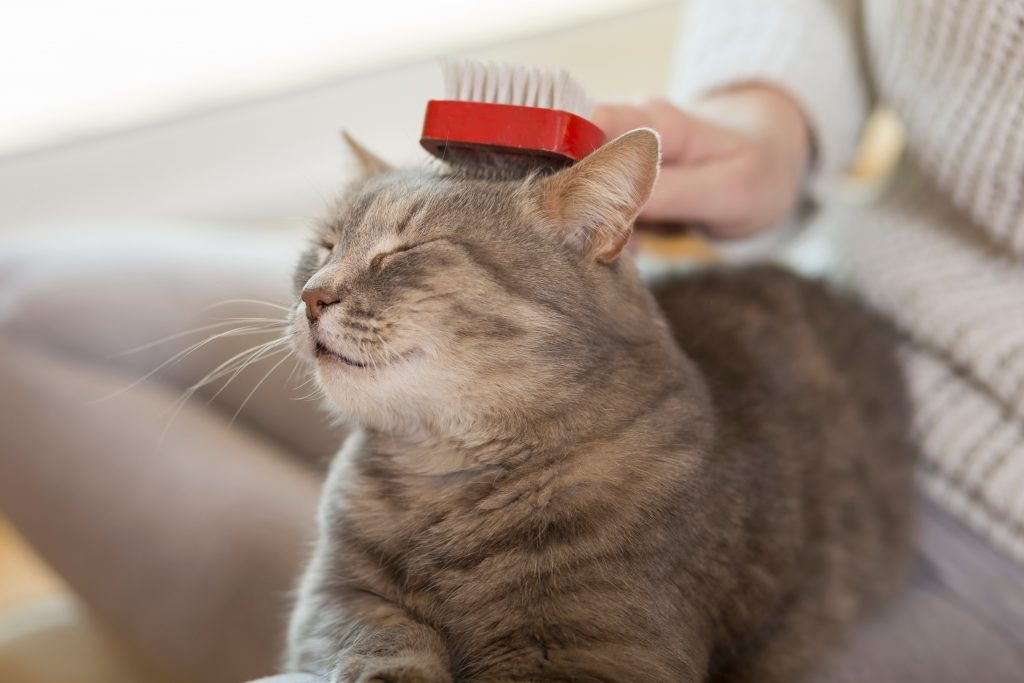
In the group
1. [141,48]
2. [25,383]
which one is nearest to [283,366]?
[25,383]

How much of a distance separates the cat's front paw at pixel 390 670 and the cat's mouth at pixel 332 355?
0.26m

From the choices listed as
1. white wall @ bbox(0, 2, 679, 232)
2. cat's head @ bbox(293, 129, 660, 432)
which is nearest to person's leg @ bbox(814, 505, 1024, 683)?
cat's head @ bbox(293, 129, 660, 432)

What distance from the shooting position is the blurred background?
222 centimetres

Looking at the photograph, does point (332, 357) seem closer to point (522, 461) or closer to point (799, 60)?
point (522, 461)

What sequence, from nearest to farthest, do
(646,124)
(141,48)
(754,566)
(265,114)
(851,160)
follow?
1. (754,566)
2. (646,124)
3. (851,160)
4. (141,48)
5. (265,114)

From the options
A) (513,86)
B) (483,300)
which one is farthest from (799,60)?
(483,300)

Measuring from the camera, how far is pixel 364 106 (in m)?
2.55

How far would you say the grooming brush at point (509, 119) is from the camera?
843mm

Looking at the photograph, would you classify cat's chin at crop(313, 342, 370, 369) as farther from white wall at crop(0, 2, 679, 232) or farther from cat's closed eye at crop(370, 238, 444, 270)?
white wall at crop(0, 2, 679, 232)

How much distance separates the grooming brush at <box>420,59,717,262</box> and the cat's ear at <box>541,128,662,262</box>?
1.5 inches

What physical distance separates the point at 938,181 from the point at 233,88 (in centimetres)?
189

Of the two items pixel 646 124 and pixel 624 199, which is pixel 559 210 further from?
pixel 646 124

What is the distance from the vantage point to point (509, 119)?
0.84 meters

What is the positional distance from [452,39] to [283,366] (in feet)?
5.00
